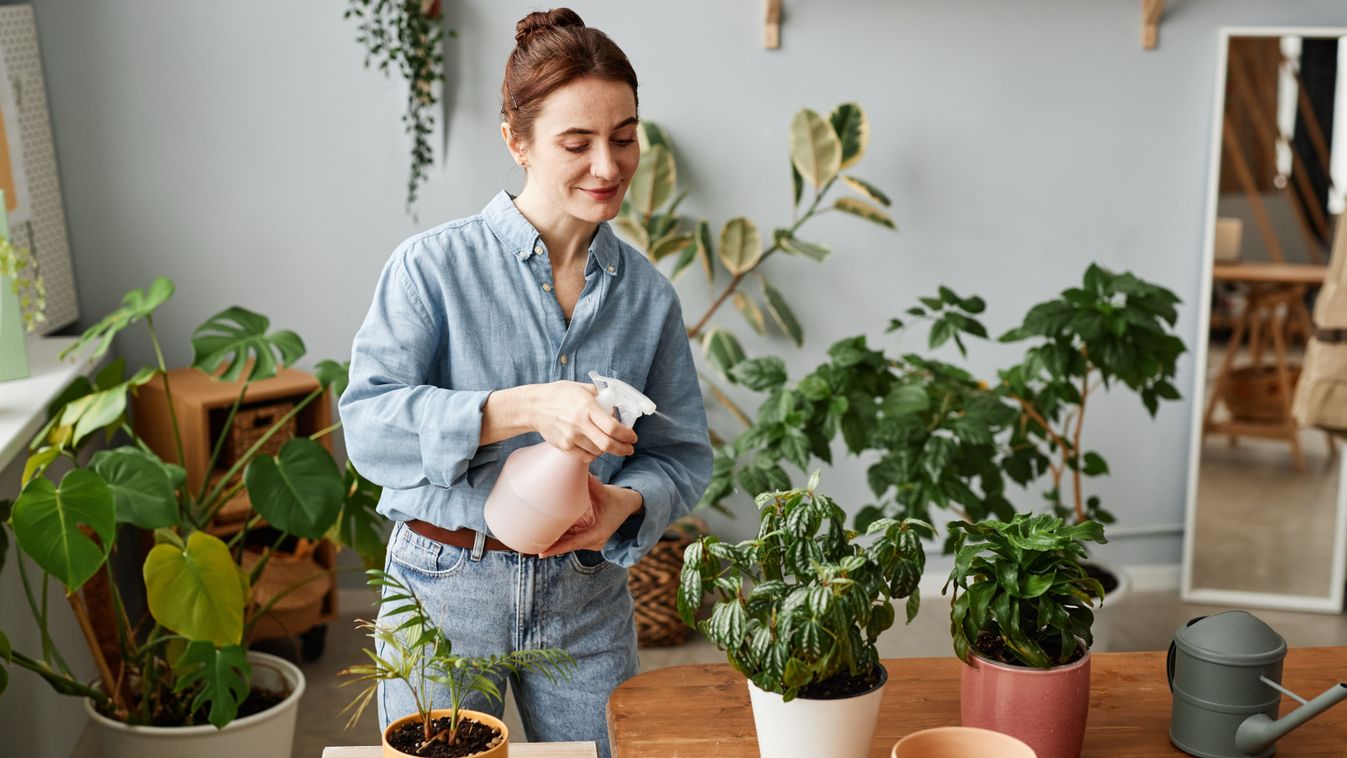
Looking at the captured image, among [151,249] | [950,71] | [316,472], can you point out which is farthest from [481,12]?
[316,472]

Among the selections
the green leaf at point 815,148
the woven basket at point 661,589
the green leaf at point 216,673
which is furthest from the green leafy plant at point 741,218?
the green leaf at point 216,673

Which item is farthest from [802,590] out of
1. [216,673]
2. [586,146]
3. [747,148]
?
[747,148]

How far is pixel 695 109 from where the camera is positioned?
3562 millimetres

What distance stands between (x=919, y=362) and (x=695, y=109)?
108cm

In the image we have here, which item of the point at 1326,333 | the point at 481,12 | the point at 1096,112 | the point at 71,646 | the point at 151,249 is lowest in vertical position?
the point at 71,646

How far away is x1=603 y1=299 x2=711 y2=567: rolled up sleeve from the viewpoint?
1.51 metres

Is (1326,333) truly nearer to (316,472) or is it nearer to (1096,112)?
(1096,112)

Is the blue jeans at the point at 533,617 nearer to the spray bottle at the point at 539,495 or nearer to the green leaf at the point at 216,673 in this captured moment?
the spray bottle at the point at 539,495

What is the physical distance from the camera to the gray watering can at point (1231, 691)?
124 cm

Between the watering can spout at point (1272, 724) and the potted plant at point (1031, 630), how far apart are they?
0.51 ft

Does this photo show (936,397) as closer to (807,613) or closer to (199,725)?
(199,725)

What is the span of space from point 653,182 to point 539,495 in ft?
7.30

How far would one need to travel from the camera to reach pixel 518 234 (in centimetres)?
150

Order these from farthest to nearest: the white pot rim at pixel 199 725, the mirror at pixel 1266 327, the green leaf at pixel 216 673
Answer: the mirror at pixel 1266 327 < the white pot rim at pixel 199 725 < the green leaf at pixel 216 673
